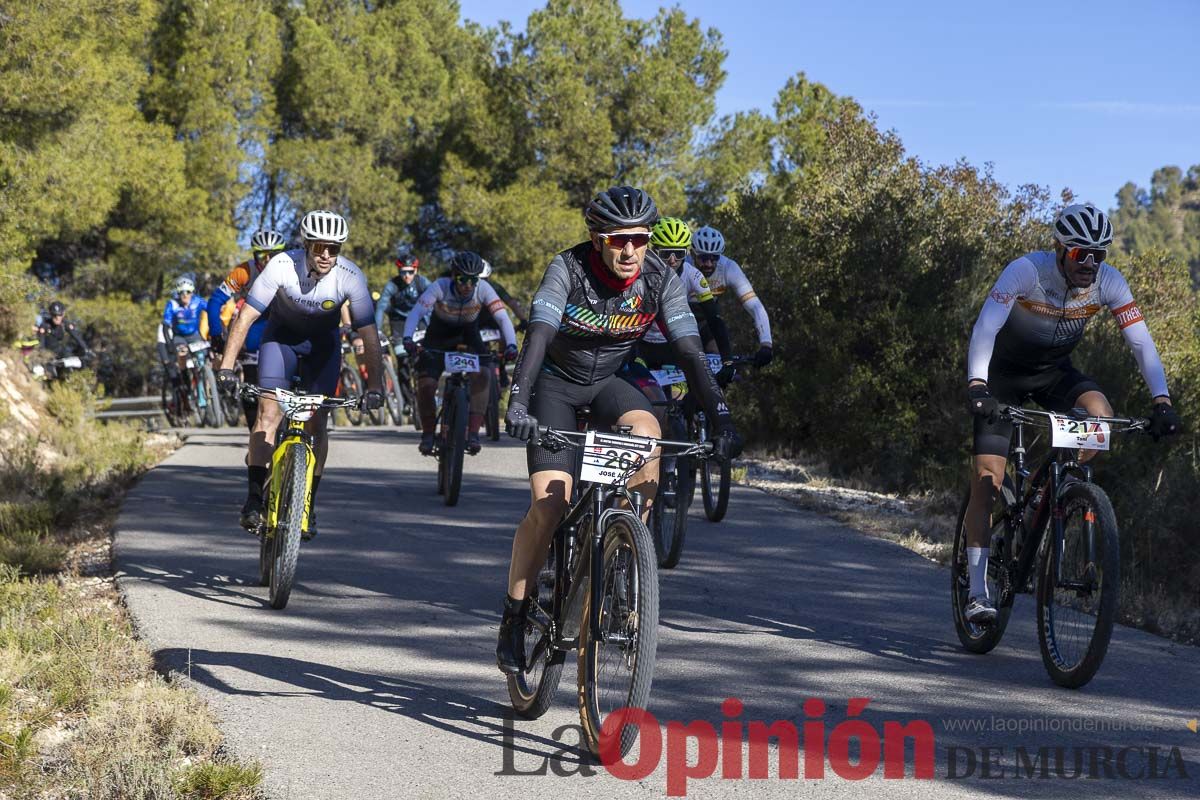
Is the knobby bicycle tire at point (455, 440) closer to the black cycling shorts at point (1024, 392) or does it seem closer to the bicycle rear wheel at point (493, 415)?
the bicycle rear wheel at point (493, 415)

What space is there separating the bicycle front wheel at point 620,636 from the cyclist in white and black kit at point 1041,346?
2.37 metres

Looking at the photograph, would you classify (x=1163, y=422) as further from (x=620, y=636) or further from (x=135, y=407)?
(x=135, y=407)

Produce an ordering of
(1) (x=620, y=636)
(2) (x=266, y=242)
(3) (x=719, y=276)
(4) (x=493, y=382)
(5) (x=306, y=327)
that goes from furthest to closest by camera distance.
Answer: (4) (x=493, y=382) < (2) (x=266, y=242) < (3) (x=719, y=276) < (5) (x=306, y=327) < (1) (x=620, y=636)

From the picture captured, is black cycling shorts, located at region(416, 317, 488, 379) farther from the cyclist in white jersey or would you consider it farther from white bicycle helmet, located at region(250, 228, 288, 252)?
the cyclist in white jersey

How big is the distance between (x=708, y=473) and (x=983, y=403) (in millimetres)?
4941

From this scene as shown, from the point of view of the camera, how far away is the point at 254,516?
8703 millimetres

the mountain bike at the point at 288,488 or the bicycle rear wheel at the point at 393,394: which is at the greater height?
the bicycle rear wheel at the point at 393,394

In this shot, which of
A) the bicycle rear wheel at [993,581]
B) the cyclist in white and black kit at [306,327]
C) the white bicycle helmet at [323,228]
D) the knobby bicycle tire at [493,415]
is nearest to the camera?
the bicycle rear wheel at [993,581]

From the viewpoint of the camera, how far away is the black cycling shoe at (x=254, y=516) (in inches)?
341

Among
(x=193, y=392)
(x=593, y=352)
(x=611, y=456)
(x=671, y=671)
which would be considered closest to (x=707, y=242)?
(x=671, y=671)

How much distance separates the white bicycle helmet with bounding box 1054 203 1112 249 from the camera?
21.7 feet

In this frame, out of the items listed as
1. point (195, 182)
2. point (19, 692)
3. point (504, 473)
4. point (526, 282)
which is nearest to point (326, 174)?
point (195, 182)

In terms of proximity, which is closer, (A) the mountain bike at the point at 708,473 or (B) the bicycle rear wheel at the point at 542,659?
(B) the bicycle rear wheel at the point at 542,659

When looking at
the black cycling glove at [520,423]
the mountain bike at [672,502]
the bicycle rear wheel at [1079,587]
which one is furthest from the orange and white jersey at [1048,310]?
the mountain bike at [672,502]
